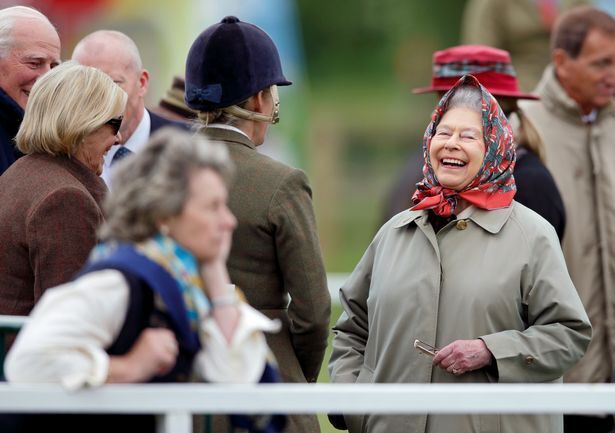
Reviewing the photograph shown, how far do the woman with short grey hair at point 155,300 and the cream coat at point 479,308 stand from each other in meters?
1.20

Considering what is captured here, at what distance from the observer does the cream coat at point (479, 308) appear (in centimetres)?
388

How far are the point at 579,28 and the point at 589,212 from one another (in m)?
0.86

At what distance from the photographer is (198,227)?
2734 millimetres

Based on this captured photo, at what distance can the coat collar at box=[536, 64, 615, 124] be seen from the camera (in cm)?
602

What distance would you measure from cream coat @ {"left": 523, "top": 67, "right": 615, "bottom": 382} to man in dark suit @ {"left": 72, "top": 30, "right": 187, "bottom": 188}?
1779 mm

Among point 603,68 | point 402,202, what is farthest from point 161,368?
point 402,202

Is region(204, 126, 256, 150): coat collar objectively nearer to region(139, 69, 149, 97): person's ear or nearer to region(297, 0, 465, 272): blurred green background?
region(139, 69, 149, 97): person's ear

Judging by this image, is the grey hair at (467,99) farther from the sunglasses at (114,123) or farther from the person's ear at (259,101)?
the sunglasses at (114,123)

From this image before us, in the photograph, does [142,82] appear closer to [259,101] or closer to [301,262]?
[259,101]

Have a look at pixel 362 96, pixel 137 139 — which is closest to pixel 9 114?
pixel 137 139

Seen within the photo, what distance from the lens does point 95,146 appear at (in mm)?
4031

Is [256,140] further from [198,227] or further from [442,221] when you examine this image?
[198,227]

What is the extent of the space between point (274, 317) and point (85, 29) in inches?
228

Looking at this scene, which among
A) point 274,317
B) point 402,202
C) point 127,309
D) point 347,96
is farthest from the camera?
point 347,96
